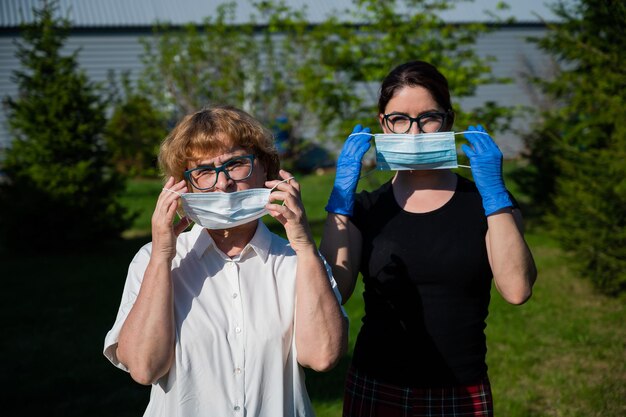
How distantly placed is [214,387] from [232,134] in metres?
0.85

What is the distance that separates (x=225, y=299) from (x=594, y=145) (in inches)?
299

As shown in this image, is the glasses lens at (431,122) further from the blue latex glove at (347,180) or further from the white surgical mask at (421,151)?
the blue latex glove at (347,180)

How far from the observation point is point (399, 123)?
2719 millimetres

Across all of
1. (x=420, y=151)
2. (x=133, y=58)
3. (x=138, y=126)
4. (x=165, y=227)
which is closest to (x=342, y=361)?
(x=420, y=151)

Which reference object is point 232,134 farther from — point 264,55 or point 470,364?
point 264,55

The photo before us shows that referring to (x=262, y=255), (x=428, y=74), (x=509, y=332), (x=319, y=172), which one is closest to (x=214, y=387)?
(x=262, y=255)

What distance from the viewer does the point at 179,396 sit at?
7.11ft

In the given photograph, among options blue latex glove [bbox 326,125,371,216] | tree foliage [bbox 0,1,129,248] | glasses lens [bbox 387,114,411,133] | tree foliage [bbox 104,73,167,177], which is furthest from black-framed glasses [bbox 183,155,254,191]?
tree foliage [bbox 104,73,167,177]

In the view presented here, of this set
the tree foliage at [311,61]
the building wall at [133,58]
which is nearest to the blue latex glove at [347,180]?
the tree foliage at [311,61]

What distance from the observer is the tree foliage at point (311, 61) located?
1125cm

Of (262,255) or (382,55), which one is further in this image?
(382,55)

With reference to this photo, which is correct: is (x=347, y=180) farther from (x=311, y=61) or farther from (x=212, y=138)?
(x=311, y=61)

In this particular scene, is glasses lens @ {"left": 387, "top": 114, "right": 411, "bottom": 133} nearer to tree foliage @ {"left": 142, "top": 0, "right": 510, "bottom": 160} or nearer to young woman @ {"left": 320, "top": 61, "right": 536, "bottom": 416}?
young woman @ {"left": 320, "top": 61, "right": 536, "bottom": 416}

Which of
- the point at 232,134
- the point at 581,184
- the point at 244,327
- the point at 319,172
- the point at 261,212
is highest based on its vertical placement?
the point at 232,134
